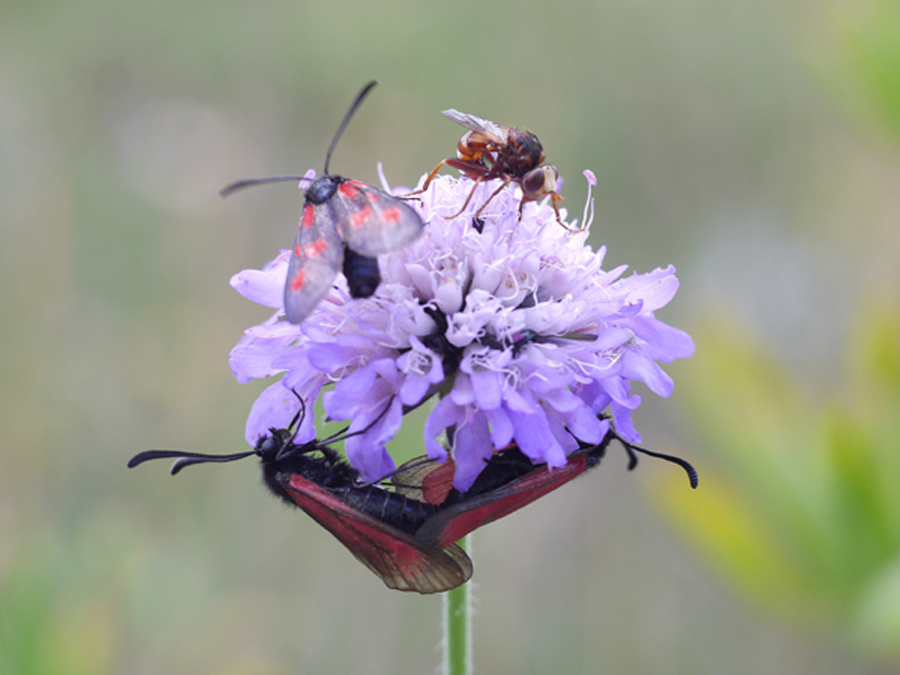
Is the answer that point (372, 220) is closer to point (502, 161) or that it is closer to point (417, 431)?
point (502, 161)

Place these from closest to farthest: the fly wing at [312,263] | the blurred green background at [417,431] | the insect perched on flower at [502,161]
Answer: the fly wing at [312,263] → the insect perched on flower at [502,161] → the blurred green background at [417,431]

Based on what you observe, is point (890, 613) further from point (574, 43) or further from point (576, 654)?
point (574, 43)

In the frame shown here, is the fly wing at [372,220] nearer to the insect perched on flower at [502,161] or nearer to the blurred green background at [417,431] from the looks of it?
the insect perched on flower at [502,161]

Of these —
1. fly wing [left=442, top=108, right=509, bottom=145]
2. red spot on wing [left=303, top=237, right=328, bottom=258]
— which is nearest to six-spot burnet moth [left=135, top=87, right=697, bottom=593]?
red spot on wing [left=303, top=237, right=328, bottom=258]

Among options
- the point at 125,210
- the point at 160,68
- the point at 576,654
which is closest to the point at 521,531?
the point at 576,654

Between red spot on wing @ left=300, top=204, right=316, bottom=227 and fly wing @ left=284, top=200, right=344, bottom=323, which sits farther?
red spot on wing @ left=300, top=204, right=316, bottom=227

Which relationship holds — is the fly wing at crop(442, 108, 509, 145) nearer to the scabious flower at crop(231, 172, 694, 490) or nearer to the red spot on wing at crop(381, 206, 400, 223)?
the scabious flower at crop(231, 172, 694, 490)

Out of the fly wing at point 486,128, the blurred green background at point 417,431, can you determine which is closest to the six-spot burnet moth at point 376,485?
the fly wing at point 486,128
